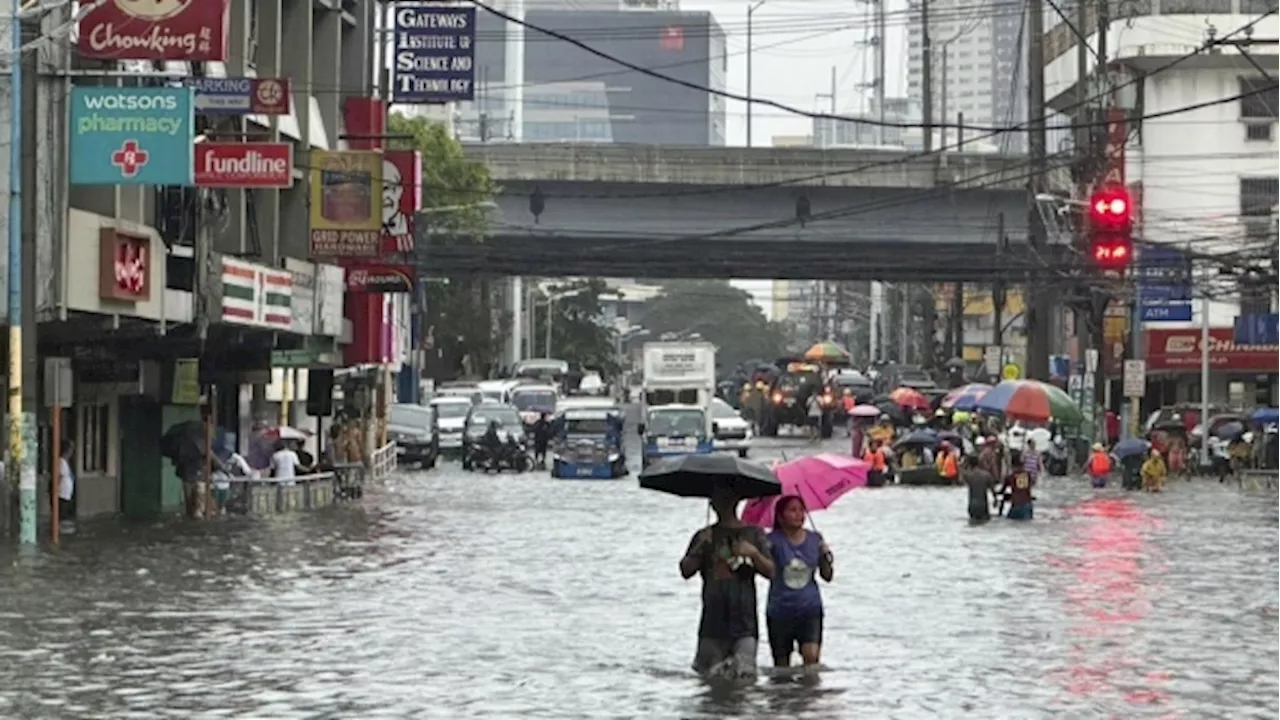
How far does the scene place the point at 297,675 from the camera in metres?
20.3

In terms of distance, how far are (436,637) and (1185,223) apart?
243ft

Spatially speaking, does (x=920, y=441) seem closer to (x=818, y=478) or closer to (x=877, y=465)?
(x=877, y=465)

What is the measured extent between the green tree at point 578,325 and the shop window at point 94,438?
13413cm

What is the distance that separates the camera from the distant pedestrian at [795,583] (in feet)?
63.4

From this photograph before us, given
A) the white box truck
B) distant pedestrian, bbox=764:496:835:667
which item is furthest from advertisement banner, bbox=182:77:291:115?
the white box truck

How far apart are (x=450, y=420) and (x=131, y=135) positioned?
47.6 m

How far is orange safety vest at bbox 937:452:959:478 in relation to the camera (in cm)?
6238

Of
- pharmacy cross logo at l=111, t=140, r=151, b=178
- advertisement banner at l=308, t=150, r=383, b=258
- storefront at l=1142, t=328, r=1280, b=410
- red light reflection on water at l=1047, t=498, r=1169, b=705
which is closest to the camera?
red light reflection on water at l=1047, t=498, r=1169, b=705

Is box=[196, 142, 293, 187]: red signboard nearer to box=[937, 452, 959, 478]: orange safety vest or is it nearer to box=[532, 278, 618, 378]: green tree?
box=[937, 452, 959, 478]: orange safety vest

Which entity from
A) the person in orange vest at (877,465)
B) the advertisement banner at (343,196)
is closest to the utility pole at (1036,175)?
the person in orange vest at (877,465)

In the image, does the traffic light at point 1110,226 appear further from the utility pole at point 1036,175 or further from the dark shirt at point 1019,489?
the utility pole at point 1036,175

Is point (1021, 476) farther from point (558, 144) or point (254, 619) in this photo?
point (558, 144)

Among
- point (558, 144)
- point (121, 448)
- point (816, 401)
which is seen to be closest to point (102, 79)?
point (121, 448)

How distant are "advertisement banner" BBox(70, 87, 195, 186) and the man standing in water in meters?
17.3
